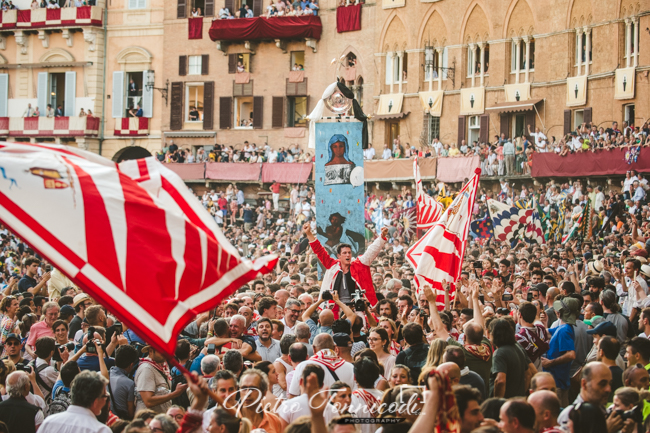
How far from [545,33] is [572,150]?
6.90 metres

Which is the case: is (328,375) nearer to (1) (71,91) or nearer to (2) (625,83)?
(2) (625,83)

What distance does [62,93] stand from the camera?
146 ft

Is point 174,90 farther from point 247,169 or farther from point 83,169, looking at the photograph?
point 83,169

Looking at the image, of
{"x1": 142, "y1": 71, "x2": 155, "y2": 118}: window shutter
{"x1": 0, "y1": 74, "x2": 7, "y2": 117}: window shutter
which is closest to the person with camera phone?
{"x1": 142, "y1": 71, "x2": 155, "y2": 118}: window shutter

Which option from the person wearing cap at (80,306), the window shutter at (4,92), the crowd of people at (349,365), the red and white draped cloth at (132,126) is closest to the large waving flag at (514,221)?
the crowd of people at (349,365)

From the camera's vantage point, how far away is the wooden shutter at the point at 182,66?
140 feet

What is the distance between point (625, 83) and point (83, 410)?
28.3 m

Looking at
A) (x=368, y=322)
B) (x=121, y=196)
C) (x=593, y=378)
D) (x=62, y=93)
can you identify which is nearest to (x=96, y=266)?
(x=121, y=196)

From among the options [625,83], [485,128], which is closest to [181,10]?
[485,128]

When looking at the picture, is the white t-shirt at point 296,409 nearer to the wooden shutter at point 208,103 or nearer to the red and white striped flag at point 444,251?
the red and white striped flag at point 444,251

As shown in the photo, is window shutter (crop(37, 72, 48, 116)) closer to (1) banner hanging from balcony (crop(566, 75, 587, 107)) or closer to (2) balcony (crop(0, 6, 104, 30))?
(2) balcony (crop(0, 6, 104, 30))

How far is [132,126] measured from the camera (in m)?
43.2

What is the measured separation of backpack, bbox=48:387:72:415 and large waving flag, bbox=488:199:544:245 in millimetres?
15228

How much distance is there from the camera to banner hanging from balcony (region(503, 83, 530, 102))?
3394cm
